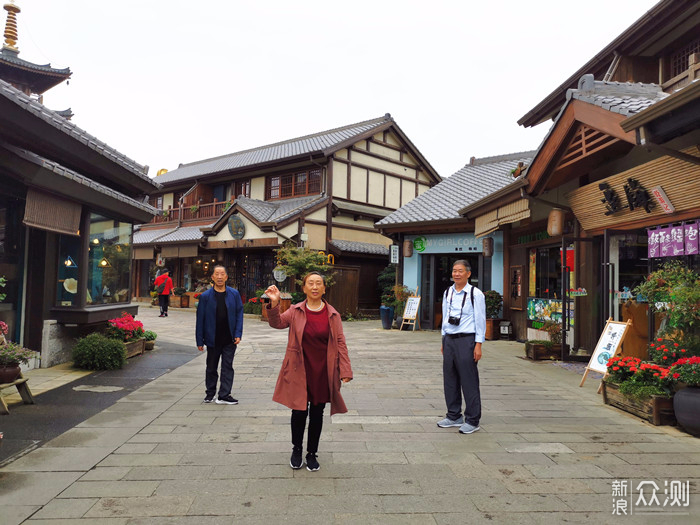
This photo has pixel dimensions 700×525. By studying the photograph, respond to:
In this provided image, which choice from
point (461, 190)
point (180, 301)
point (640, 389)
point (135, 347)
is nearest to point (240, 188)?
point (180, 301)

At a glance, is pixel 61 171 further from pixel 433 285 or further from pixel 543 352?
pixel 433 285

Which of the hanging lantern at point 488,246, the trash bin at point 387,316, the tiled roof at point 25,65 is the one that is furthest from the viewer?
the trash bin at point 387,316

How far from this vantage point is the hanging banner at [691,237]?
670 centimetres

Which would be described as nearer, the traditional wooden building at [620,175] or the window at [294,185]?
the traditional wooden building at [620,175]

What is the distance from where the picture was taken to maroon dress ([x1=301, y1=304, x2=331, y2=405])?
409 centimetres

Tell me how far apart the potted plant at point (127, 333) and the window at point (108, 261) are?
1.61 ft

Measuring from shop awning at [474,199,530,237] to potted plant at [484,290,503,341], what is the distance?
6.29 ft

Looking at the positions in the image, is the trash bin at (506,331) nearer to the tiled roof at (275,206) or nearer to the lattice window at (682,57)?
the lattice window at (682,57)

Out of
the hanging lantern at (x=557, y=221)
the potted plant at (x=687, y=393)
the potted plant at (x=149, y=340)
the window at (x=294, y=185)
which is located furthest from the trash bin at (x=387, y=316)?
the potted plant at (x=687, y=393)

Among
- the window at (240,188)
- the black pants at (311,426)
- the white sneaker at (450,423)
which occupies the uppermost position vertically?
the window at (240,188)

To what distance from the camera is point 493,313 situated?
1430 centimetres

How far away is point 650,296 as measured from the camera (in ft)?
21.4

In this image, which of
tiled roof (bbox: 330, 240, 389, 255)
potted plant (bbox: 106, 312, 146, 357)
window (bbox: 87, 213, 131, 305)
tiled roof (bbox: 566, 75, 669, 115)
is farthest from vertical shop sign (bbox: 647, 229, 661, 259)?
tiled roof (bbox: 330, 240, 389, 255)

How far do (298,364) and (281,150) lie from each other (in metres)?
22.9
